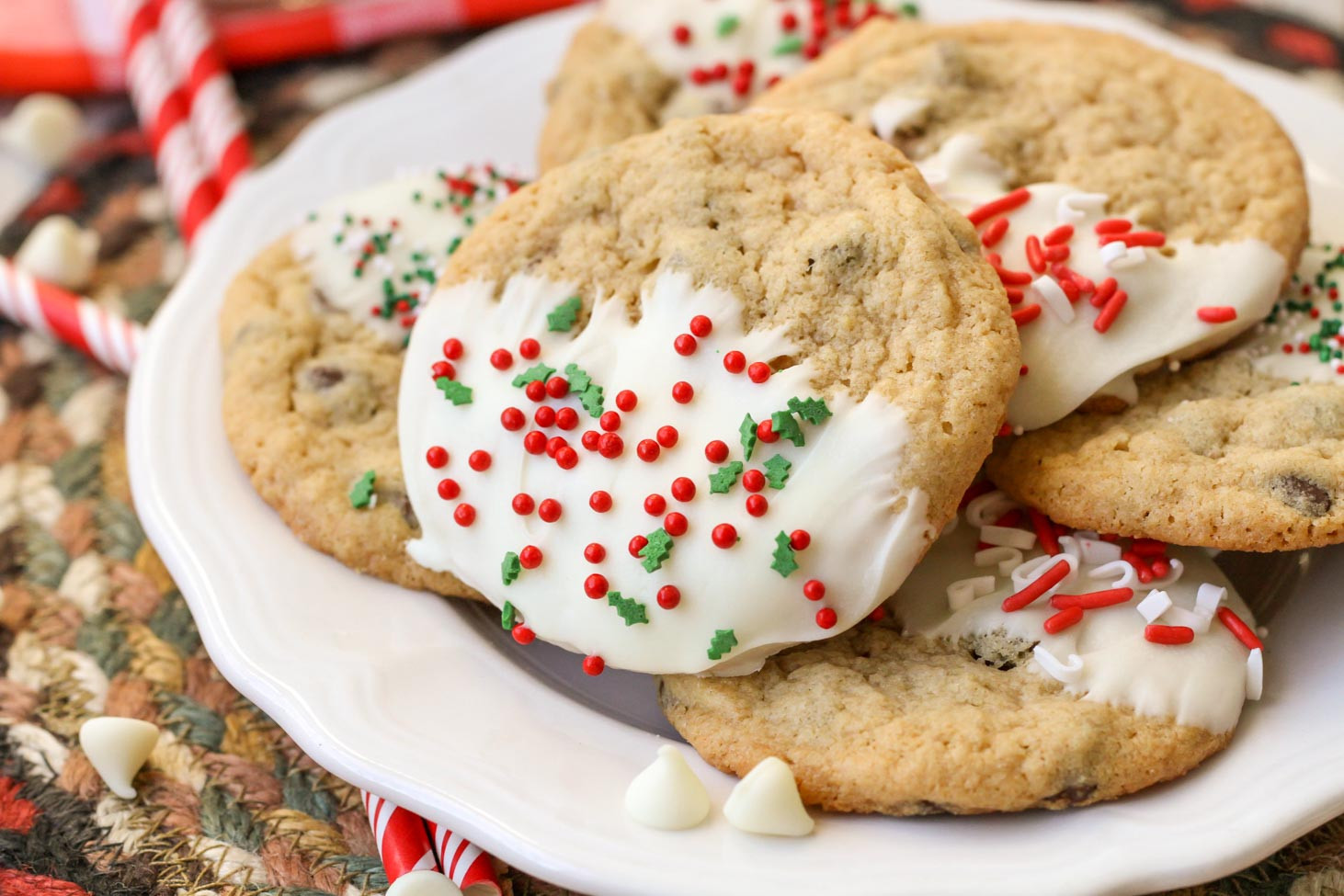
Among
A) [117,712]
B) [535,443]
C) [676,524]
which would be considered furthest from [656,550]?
[117,712]

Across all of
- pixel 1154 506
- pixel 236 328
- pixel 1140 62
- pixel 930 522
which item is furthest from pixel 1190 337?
pixel 236 328

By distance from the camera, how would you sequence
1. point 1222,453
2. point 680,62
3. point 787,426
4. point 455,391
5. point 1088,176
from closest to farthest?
point 787,426
point 1222,453
point 455,391
point 1088,176
point 680,62

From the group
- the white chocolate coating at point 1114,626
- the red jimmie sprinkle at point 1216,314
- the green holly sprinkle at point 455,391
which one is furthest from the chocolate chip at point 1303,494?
the green holly sprinkle at point 455,391

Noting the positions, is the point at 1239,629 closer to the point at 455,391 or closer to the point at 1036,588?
the point at 1036,588

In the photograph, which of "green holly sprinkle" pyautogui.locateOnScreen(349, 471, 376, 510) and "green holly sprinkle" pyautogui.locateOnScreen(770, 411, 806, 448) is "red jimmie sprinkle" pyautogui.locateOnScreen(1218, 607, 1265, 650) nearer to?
"green holly sprinkle" pyautogui.locateOnScreen(770, 411, 806, 448)

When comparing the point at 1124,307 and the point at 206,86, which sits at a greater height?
the point at 1124,307

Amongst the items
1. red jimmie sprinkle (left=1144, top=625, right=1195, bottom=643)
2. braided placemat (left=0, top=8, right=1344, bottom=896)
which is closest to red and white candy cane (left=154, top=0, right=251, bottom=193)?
braided placemat (left=0, top=8, right=1344, bottom=896)
